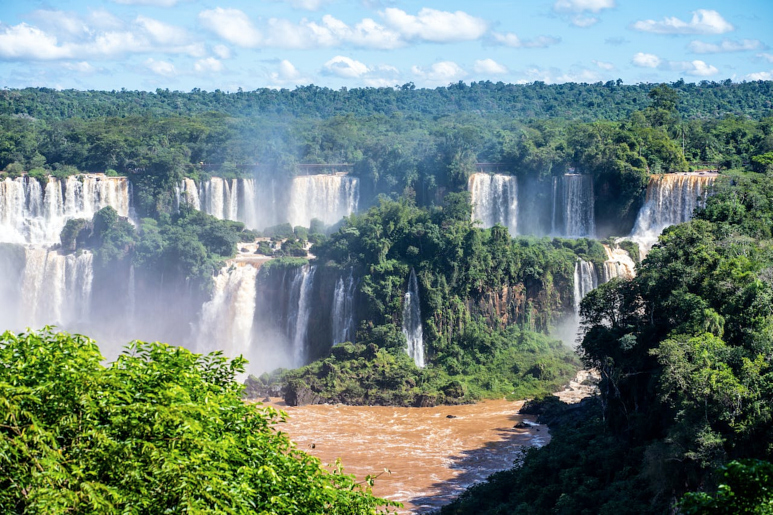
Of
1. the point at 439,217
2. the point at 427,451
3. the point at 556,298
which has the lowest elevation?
the point at 427,451

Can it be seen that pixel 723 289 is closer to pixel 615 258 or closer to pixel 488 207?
pixel 615 258

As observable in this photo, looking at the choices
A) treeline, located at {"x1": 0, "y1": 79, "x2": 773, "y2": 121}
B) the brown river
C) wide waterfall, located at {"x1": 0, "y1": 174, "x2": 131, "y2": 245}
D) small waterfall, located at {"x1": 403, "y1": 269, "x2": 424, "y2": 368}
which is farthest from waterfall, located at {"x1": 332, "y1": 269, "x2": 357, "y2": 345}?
treeline, located at {"x1": 0, "y1": 79, "x2": 773, "y2": 121}

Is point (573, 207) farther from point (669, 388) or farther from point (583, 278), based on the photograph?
point (669, 388)

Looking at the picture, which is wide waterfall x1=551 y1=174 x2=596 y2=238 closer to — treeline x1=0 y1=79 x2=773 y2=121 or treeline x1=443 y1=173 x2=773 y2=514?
treeline x1=443 y1=173 x2=773 y2=514

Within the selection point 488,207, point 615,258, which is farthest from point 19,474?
point 488,207

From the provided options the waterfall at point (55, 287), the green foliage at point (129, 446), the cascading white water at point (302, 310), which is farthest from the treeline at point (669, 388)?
the waterfall at point (55, 287)

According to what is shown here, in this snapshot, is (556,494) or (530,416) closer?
(556,494)
